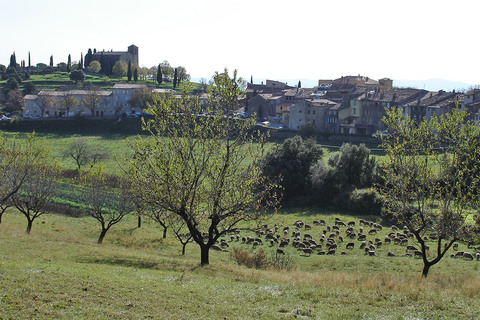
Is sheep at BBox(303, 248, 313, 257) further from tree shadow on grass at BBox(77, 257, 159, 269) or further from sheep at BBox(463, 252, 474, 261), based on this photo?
tree shadow on grass at BBox(77, 257, 159, 269)

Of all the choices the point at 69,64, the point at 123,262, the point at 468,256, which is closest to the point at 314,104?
the point at 468,256

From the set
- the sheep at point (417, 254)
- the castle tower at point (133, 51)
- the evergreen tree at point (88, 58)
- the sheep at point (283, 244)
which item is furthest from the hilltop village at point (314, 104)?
the castle tower at point (133, 51)

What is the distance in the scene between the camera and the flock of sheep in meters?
35.1

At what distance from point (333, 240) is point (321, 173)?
21718 millimetres

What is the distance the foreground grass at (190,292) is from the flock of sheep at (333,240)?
1231 centimetres

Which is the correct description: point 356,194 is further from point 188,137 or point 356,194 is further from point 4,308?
point 4,308

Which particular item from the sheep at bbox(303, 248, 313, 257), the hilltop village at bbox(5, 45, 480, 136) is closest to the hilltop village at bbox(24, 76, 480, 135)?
the hilltop village at bbox(5, 45, 480, 136)

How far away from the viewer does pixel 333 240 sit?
3847cm

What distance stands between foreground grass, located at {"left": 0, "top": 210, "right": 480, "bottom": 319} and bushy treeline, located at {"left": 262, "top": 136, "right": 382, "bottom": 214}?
35.8 m

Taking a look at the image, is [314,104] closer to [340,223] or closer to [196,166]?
[340,223]

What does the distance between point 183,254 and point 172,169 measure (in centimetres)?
1058

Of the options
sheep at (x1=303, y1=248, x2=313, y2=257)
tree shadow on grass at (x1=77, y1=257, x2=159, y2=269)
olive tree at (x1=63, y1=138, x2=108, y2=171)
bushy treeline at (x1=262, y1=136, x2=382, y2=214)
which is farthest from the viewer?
olive tree at (x1=63, y1=138, x2=108, y2=171)

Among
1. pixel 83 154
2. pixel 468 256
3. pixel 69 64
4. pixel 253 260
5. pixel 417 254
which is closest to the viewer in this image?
pixel 253 260

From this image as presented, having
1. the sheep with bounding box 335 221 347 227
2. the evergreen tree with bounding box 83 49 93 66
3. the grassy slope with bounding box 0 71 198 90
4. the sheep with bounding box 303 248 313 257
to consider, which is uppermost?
the evergreen tree with bounding box 83 49 93 66
